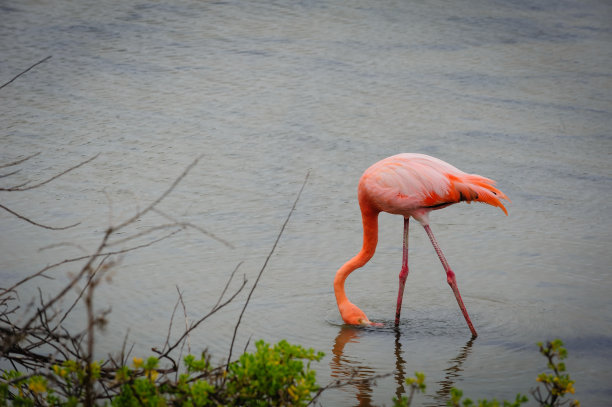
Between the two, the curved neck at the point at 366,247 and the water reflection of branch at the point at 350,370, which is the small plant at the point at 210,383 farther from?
the curved neck at the point at 366,247

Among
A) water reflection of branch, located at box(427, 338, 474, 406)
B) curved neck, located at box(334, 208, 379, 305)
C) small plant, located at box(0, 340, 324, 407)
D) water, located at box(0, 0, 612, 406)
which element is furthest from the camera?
curved neck, located at box(334, 208, 379, 305)

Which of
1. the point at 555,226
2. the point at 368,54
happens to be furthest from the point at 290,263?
the point at 368,54

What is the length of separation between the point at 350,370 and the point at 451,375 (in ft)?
1.83

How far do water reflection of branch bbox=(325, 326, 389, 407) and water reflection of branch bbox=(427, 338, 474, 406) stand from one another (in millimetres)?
323

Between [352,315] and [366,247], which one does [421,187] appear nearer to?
[366,247]

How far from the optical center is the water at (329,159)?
16.0 feet

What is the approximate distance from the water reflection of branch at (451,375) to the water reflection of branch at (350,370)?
32 cm

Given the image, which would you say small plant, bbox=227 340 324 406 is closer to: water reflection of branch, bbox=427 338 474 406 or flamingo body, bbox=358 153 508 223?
water reflection of branch, bbox=427 338 474 406

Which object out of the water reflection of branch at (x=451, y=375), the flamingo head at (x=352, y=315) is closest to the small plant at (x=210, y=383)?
the water reflection of branch at (x=451, y=375)

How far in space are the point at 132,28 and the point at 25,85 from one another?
2674 mm

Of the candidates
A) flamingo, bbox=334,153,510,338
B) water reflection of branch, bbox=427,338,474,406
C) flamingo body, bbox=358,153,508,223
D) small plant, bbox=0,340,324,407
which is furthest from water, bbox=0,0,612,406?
flamingo body, bbox=358,153,508,223

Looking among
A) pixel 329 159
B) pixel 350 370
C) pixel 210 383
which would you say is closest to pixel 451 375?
pixel 350 370

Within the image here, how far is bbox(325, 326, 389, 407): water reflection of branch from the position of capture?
404 cm

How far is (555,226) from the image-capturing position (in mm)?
6973
